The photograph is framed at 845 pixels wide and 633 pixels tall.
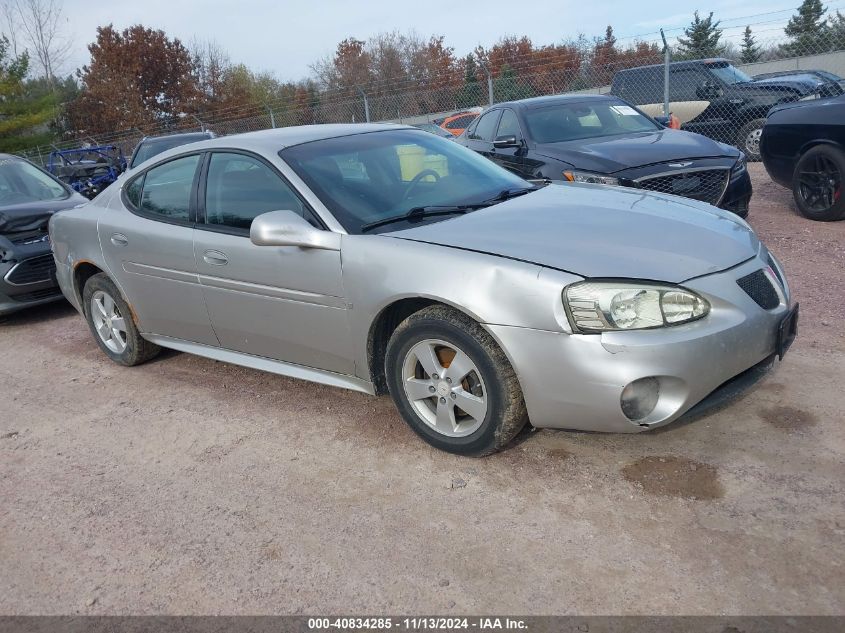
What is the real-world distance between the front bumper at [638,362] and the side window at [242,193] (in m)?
1.46

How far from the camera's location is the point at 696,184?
6879 mm

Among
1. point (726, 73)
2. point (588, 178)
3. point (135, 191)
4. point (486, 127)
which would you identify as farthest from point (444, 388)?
point (726, 73)

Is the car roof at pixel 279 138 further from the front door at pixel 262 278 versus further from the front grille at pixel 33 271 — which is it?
the front grille at pixel 33 271

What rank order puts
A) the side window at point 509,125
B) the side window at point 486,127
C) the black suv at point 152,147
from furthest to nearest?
1. the black suv at point 152,147
2. the side window at point 486,127
3. the side window at point 509,125

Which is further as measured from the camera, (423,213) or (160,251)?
(160,251)

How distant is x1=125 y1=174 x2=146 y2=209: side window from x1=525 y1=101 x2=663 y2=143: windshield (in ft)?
13.9

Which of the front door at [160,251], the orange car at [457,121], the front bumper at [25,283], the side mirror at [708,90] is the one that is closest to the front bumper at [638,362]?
the front door at [160,251]

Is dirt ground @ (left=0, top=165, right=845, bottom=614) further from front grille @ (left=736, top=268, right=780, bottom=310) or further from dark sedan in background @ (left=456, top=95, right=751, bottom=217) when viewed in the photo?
dark sedan in background @ (left=456, top=95, right=751, bottom=217)

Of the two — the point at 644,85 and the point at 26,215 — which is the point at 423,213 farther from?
the point at 644,85

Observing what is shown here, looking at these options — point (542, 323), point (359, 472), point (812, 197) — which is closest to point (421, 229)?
point (542, 323)

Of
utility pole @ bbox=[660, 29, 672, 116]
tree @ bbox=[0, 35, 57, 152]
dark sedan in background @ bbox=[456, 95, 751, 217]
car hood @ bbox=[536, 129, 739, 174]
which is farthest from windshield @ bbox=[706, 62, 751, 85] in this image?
tree @ bbox=[0, 35, 57, 152]

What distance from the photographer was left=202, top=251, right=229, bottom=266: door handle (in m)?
4.20

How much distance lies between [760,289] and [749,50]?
16081 millimetres

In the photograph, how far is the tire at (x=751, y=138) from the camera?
12.2 meters
